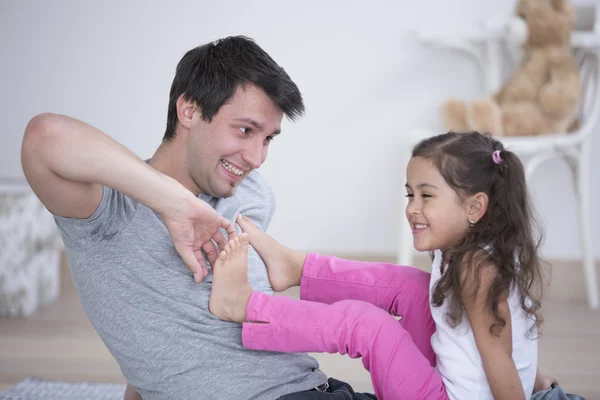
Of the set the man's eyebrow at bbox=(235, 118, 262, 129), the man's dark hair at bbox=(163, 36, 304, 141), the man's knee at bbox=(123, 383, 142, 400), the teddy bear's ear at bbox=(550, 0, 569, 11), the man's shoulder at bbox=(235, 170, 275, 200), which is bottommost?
the man's knee at bbox=(123, 383, 142, 400)

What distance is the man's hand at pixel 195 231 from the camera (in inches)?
41.6

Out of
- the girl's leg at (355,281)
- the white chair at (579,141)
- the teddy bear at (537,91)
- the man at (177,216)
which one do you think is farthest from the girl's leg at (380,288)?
the teddy bear at (537,91)

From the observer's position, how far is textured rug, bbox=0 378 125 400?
1852mm

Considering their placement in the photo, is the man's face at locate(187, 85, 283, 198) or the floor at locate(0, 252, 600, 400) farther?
the floor at locate(0, 252, 600, 400)

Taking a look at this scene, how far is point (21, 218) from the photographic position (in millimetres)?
2551

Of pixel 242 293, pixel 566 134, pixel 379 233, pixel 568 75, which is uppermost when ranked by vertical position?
pixel 568 75

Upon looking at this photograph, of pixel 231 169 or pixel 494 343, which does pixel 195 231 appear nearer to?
pixel 231 169

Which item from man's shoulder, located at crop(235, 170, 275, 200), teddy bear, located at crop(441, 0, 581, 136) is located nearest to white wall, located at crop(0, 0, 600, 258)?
teddy bear, located at crop(441, 0, 581, 136)

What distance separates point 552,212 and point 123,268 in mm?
2342

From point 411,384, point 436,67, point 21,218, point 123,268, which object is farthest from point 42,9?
point 411,384

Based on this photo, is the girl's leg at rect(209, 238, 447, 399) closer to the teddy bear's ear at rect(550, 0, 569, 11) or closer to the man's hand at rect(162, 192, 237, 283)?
the man's hand at rect(162, 192, 237, 283)

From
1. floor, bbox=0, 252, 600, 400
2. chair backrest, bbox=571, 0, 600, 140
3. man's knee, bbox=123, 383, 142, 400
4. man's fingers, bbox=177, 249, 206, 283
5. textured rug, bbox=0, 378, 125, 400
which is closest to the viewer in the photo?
man's fingers, bbox=177, 249, 206, 283

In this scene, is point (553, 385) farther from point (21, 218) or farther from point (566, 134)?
point (21, 218)

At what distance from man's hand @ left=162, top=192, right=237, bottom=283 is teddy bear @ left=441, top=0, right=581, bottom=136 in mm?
1564
